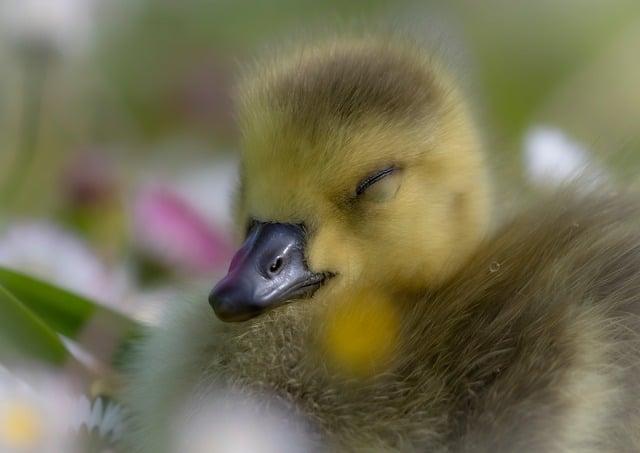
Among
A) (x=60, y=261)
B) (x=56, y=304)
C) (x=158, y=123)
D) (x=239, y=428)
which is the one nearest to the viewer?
(x=239, y=428)

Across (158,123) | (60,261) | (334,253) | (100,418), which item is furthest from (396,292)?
(158,123)

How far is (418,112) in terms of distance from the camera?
2.35 ft

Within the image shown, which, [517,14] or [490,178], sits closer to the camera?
[490,178]

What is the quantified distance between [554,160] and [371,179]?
0.87ft

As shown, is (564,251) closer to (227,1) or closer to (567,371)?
(567,371)

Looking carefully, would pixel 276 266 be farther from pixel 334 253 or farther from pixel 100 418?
pixel 100 418

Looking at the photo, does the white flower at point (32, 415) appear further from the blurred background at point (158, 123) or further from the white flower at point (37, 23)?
the white flower at point (37, 23)

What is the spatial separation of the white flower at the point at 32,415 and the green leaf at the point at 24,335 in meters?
0.01

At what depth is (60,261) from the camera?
35.4 inches

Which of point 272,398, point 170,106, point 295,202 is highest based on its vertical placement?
point 170,106

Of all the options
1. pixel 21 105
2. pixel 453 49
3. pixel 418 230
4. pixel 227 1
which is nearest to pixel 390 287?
pixel 418 230

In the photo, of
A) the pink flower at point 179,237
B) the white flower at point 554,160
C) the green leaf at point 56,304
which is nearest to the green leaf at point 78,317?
the green leaf at point 56,304

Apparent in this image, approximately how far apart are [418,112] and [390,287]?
0.35 ft

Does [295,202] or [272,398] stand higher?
[295,202]
